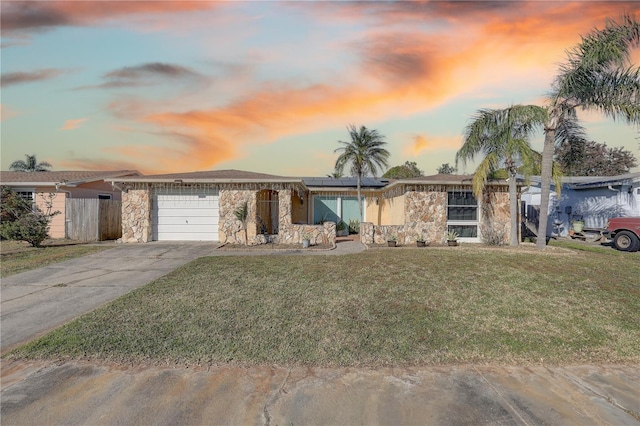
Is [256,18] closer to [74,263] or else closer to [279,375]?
[279,375]

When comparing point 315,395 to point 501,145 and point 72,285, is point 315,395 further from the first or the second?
point 501,145

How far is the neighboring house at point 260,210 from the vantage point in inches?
556

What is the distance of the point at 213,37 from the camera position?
8.72 m

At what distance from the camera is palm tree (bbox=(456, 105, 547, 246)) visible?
42.4 feet

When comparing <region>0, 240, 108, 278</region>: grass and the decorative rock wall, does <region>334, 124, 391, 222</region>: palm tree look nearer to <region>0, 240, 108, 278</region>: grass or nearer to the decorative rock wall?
the decorative rock wall

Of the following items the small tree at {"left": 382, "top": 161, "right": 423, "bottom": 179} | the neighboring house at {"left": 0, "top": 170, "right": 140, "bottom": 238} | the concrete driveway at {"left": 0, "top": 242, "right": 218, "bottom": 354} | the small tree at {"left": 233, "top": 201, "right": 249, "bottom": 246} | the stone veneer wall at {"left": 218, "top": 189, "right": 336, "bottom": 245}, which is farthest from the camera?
the small tree at {"left": 382, "top": 161, "right": 423, "bottom": 179}

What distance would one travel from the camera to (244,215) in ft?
45.1

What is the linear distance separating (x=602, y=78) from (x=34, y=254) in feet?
71.7

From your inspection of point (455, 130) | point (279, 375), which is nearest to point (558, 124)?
point (455, 130)

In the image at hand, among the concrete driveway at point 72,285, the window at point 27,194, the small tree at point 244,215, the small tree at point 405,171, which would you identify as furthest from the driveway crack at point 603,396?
the small tree at point 405,171

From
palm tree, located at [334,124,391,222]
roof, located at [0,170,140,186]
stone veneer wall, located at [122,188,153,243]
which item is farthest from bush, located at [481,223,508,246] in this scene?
roof, located at [0,170,140,186]

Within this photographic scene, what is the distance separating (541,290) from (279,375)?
6.09 m

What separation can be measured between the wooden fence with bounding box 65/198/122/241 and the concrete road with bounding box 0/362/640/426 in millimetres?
13429

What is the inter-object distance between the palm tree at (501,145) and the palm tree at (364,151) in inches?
177
